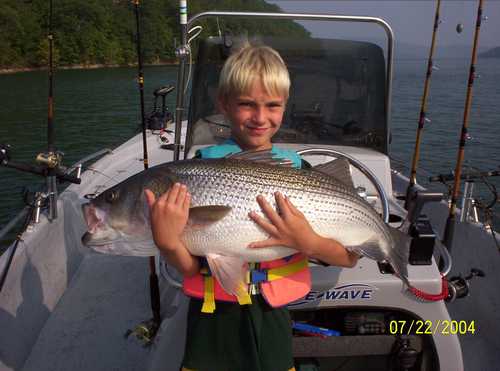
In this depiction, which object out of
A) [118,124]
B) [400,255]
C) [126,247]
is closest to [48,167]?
[126,247]

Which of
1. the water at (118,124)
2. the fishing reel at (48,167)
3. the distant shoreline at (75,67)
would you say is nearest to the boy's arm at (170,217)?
the fishing reel at (48,167)

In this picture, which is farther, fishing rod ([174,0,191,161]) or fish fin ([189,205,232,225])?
fishing rod ([174,0,191,161])

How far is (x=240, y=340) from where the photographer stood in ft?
6.53

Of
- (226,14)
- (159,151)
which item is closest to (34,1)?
(159,151)

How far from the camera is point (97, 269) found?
4770 mm

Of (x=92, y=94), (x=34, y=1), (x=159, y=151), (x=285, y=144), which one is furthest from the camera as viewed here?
(x=34, y=1)

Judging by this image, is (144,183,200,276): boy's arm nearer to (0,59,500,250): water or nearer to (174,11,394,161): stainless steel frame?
(174,11,394,161): stainless steel frame

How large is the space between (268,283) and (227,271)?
0.28m

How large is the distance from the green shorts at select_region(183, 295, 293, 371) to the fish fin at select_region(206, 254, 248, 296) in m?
0.27

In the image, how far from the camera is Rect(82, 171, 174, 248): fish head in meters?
1.83

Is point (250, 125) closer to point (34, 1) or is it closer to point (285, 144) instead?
point (285, 144)

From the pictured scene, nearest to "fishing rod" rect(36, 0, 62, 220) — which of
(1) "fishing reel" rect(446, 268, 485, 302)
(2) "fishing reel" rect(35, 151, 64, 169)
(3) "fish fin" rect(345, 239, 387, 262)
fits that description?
(2) "fishing reel" rect(35, 151, 64, 169)

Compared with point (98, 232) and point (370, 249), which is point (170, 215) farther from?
point (370, 249)

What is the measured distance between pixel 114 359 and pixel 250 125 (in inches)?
99.4
